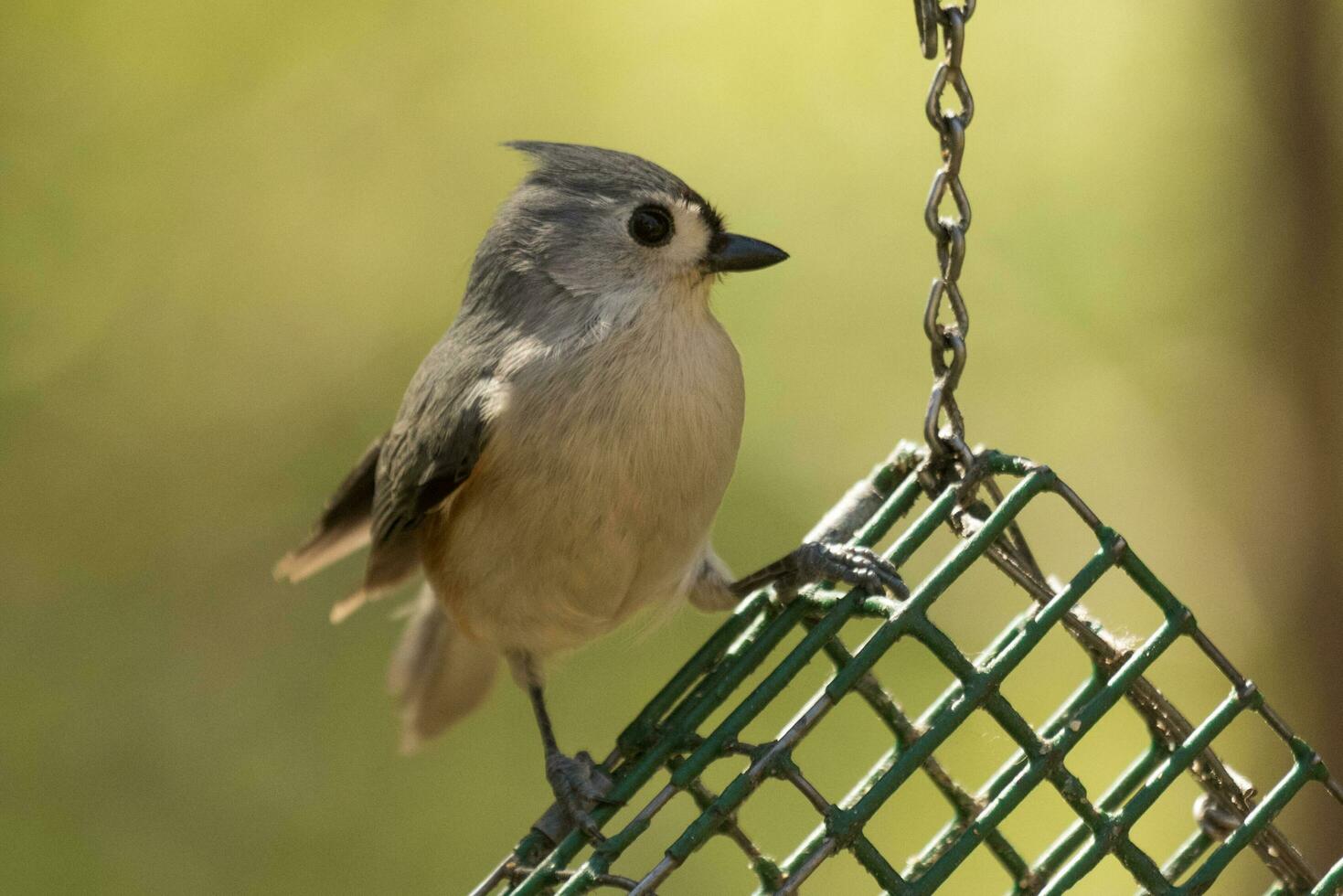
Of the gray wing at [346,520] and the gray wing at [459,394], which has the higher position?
the gray wing at [459,394]

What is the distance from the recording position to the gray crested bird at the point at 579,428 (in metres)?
2.29

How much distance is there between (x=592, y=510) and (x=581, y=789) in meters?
0.43

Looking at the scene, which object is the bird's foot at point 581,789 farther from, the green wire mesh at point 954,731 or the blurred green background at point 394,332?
the blurred green background at point 394,332

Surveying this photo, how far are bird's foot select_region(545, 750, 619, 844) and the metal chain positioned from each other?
69 cm

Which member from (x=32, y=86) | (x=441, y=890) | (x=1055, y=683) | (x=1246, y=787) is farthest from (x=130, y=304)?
(x=1246, y=787)

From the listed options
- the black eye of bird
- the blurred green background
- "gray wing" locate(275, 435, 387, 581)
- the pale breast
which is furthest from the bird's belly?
the blurred green background

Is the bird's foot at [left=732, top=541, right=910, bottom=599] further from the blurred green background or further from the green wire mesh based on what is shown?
the blurred green background

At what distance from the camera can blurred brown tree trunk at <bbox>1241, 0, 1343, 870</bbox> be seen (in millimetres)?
3123

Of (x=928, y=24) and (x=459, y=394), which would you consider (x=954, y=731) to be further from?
(x=459, y=394)

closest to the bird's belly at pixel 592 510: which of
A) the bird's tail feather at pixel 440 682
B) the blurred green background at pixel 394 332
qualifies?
the bird's tail feather at pixel 440 682

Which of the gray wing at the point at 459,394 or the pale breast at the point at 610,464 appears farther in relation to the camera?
the gray wing at the point at 459,394

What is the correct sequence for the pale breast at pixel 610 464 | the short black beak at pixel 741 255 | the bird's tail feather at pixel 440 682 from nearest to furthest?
the pale breast at pixel 610 464, the short black beak at pixel 741 255, the bird's tail feather at pixel 440 682

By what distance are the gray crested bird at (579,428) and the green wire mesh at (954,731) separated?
0.15 m

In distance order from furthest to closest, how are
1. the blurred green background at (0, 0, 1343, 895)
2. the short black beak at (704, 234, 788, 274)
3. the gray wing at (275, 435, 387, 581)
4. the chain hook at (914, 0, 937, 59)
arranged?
the blurred green background at (0, 0, 1343, 895)
the gray wing at (275, 435, 387, 581)
the short black beak at (704, 234, 788, 274)
the chain hook at (914, 0, 937, 59)
